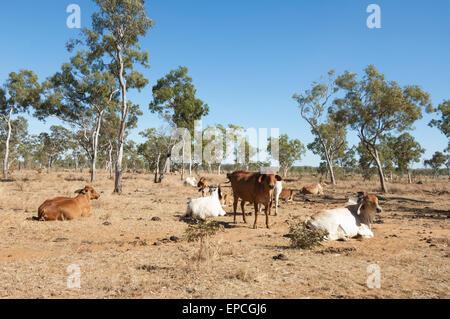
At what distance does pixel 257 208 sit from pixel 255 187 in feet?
2.36

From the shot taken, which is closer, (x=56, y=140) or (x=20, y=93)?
(x=20, y=93)

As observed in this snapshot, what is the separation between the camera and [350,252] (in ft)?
21.6

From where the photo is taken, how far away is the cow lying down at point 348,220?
25.6 feet

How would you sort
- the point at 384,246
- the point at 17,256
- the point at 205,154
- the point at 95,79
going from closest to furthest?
the point at 17,256 < the point at 384,246 < the point at 95,79 < the point at 205,154

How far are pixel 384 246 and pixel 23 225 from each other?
33.8 ft

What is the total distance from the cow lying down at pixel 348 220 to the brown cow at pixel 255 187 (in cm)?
188

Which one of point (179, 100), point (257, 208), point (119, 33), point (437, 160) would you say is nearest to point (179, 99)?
point (179, 100)

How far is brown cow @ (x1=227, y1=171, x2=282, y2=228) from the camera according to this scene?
379 inches

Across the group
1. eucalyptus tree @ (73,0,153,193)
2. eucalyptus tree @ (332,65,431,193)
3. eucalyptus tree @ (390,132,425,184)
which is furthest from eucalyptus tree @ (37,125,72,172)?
eucalyptus tree @ (390,132,425,184)

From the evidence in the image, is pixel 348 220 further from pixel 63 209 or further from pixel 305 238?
pixel 63 209

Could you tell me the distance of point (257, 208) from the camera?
9836mm

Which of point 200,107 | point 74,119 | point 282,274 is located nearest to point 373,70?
point 200,107

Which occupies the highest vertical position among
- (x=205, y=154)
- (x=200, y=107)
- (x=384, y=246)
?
(x=200, y=107)
